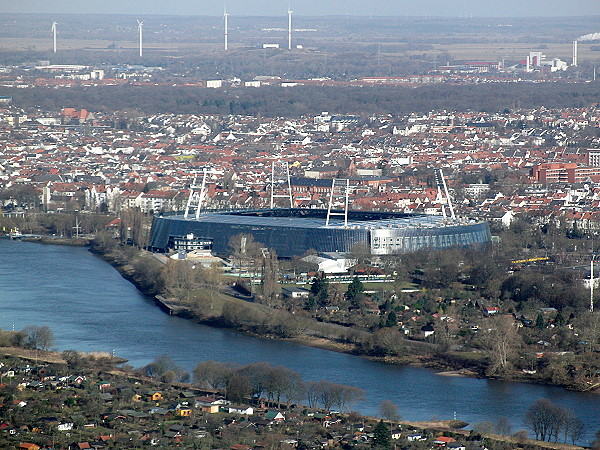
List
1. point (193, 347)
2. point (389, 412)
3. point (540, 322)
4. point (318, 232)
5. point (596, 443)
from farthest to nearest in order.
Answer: point (318, 232) < point (540, 322) < point (193, 347) < point (389, 412) < point (596, 443)

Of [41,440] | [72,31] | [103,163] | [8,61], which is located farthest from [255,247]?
[72,31]

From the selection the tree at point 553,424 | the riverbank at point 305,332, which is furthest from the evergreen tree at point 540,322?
the tree at point 553,424

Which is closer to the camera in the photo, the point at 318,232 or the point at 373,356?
the point at 373,356

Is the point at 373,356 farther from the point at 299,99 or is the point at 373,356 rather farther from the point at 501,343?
the point at 299,99

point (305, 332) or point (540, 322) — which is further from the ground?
point (540, 322)

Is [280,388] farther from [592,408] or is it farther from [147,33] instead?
[147,33]

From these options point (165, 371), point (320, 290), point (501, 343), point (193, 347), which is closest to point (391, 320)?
point (501, 343)

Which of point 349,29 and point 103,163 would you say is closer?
point 103,163
